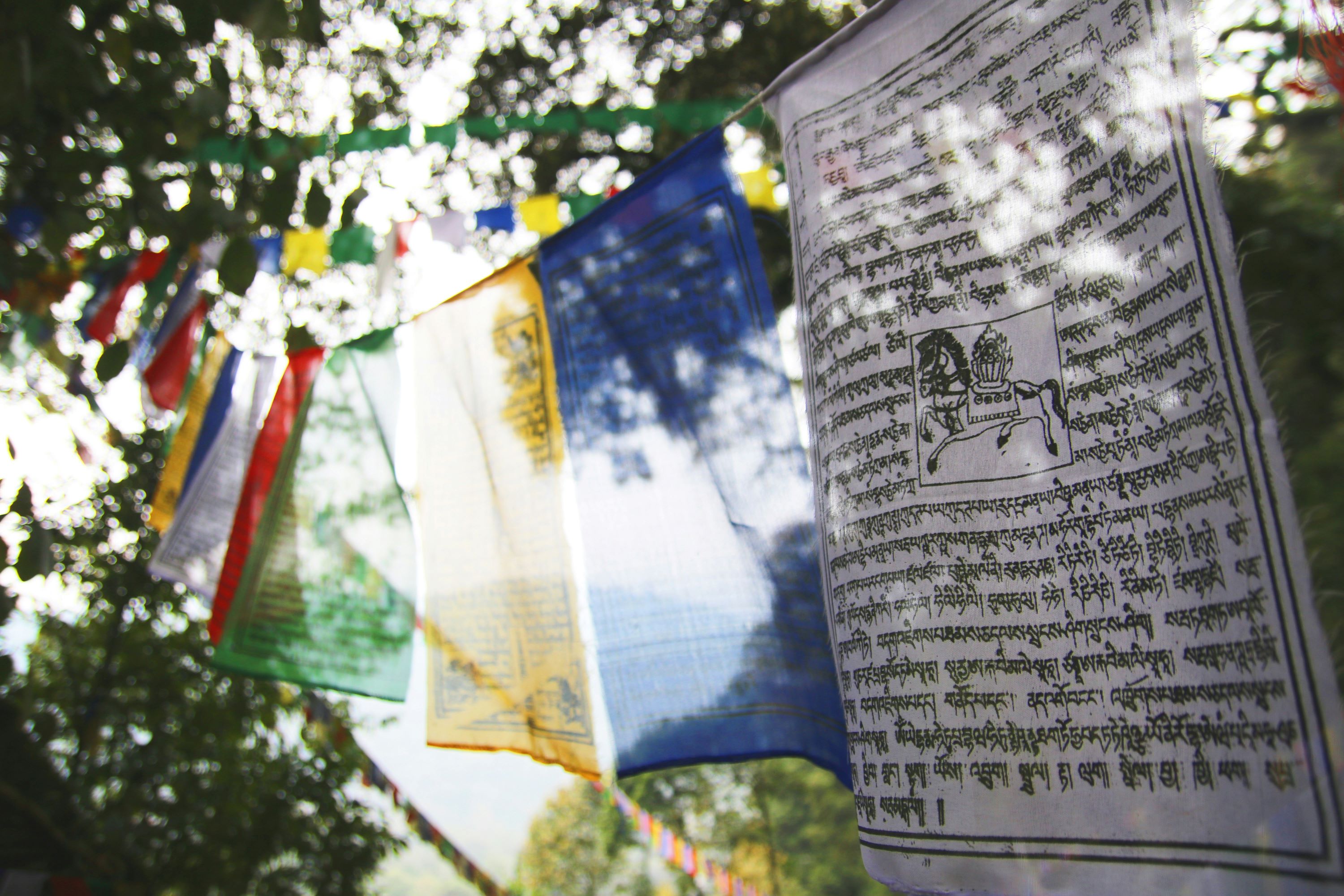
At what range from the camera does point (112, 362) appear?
1956 millimetres

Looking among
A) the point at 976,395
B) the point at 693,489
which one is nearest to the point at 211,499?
the point at 693,489

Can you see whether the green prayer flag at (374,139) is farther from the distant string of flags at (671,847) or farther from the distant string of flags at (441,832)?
the distant string of flags at (671,847)

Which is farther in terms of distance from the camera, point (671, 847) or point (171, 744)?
point (671, 847)

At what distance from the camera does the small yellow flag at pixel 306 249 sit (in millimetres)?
3418

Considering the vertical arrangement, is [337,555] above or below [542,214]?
below

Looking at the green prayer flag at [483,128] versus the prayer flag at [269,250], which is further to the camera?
the prayer flag at [269,250]

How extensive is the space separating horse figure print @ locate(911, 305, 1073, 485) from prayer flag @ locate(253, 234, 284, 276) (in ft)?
10.5

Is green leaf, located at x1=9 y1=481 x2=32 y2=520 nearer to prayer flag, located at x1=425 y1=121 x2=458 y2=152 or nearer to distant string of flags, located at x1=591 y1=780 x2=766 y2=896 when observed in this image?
prayer flag, located at x1=425 y1=121 x2=458 y2=152

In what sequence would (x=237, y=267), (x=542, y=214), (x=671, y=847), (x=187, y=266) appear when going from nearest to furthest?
(x=237, y=267) → (x=542, y=214) → (x=187, y=266) → (x=671, y=847)

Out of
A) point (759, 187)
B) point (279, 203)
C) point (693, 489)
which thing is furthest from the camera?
Result: point (759, 187)

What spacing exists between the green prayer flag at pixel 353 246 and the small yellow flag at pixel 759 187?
1.58m

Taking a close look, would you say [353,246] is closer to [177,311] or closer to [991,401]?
[177,311]

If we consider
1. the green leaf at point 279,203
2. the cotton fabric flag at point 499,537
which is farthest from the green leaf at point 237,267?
the cotton fabric flag at point 499,537

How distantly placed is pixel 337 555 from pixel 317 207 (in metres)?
0.84
